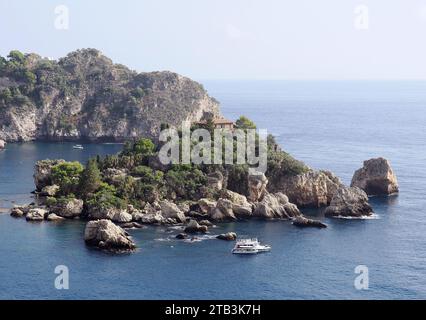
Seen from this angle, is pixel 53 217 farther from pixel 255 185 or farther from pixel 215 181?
pixel 255 185

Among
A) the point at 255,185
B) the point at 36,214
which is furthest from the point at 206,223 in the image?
the point at 36,214

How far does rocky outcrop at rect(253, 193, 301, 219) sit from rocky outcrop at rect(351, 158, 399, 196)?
1504cm

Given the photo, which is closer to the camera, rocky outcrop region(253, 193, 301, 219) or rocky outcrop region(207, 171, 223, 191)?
rocky outcrop region(253, 193, 301, 219)

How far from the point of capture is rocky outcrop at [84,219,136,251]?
225ft

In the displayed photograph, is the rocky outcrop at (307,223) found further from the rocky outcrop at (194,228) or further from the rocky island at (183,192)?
the rocky outcrop at (194,228)

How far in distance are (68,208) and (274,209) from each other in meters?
22.7

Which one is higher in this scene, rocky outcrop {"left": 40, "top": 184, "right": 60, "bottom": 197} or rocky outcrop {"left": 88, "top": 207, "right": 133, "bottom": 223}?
rocky outcrop {"left": 40, "top": 184, "right": 60, "bottom": 197}

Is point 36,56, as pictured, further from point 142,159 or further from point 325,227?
point 325,227

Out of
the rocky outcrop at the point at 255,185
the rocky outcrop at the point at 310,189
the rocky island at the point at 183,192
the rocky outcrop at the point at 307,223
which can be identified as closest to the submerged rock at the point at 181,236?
the rocky island at the point at 183,192

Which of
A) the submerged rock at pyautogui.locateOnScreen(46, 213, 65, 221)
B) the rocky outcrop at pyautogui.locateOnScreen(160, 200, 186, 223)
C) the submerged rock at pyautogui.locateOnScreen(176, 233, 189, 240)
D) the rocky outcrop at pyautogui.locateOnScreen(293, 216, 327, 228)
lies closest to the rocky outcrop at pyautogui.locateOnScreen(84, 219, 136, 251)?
the submerged rock at pyautogui.locateOnScreen(176, 233, 189, 240)

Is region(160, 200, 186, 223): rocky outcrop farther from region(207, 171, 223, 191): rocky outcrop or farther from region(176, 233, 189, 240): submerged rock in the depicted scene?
region(207, 171, 223, 191): rocky outcrop

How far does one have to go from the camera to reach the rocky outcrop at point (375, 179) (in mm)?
93875

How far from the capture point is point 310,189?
87750 mm

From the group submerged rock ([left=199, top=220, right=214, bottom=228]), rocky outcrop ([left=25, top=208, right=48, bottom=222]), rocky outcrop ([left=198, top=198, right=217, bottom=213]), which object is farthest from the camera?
rocky outcrop ([left=198, top=198, right=217, bottom=213])
